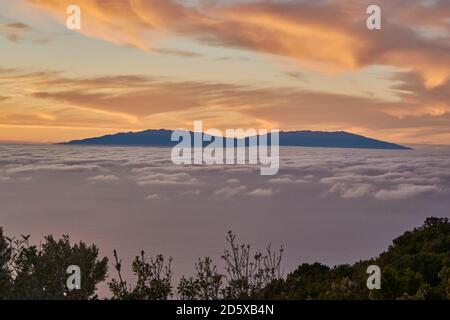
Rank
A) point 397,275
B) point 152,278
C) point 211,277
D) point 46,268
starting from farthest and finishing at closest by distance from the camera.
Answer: point 211,277
point 152,278
point 46,268
point 397,275

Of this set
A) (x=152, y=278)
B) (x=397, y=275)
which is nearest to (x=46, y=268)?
(x=152, y=278)

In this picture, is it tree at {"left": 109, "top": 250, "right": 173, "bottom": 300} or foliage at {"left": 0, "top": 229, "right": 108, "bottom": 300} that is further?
tree at {"left": 109, "top": 250, "right": 173, "bottom": 300}

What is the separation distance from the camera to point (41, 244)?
54.1 feet

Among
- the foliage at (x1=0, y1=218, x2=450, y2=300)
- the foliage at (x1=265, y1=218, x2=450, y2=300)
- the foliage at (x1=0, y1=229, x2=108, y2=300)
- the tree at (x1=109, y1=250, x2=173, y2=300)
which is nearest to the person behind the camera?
the foliage at (x1=265, y1=218, x2=450, y2=300)

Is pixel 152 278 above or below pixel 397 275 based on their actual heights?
below

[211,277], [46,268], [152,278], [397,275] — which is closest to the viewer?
[397,275]

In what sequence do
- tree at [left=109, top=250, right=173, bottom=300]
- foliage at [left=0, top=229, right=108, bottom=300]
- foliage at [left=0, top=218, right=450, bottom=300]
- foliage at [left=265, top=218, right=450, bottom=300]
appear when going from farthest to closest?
tree at [left=109, top=250, right=173, bottom=300] → foliage at [left=0, top=229, right=108, bottom=300] → foliage at [left=0, top=218, right=450, bottom=300] → foliage at [left=265, top=218, right=450, bottom=300]

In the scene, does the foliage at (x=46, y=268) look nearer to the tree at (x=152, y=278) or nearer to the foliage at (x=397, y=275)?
the tree at (x=152, y=278)

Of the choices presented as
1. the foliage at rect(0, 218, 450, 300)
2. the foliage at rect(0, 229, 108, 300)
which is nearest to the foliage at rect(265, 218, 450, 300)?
the foliage at rect(0, 218, 450, 300)

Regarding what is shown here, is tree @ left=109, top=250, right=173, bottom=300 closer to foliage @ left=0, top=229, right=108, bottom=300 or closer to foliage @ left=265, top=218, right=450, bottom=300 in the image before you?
foliage @ left=0, top=229, right=108, bottom=300

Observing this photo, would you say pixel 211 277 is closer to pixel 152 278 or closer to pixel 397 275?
pixel 152 278

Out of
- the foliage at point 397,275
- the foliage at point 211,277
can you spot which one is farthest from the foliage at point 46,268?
the foliage at point 397,275
